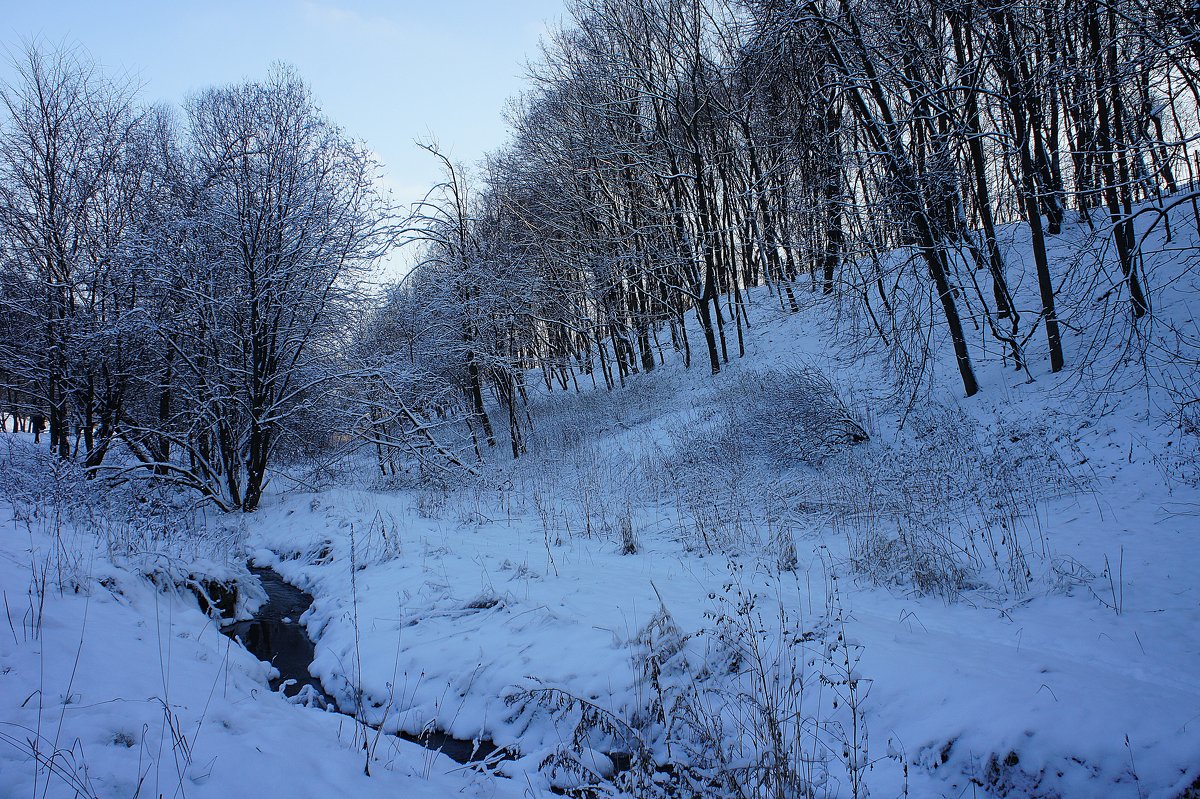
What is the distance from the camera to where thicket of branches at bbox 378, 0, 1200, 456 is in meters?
8.19

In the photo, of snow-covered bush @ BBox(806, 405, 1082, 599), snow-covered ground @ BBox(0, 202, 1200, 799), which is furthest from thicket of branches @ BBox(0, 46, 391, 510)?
snow-covered bush @ BBox(806, 405, 1082, 599)

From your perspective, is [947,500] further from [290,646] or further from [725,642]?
[290,646]

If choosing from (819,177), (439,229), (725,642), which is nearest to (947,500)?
(725,642)

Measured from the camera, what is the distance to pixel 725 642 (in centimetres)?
391

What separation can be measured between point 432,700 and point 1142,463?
8439 mm

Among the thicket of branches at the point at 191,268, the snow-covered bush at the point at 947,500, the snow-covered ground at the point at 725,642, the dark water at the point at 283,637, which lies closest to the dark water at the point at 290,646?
the dark water at the point at 283,637

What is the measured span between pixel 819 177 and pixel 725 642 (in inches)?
376

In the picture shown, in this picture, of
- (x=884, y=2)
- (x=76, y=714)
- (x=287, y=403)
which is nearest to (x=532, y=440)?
(x=287, y=403)

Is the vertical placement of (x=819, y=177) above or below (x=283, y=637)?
above

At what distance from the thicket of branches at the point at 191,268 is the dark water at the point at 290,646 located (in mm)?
6391

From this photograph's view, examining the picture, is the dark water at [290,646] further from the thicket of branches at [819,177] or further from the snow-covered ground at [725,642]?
the thicket of branches at [819,177]

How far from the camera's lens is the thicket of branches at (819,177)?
8188mm

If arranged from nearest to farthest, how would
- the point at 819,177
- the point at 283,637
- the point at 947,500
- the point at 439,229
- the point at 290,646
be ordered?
the point at 290,646
the point at 283,637
the point at 947,500
the point at 819,177
the point at 439,229

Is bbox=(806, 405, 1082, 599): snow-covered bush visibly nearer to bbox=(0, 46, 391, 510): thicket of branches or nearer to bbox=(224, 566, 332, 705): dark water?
bbox=(224, 566, 332, 705): dark water
